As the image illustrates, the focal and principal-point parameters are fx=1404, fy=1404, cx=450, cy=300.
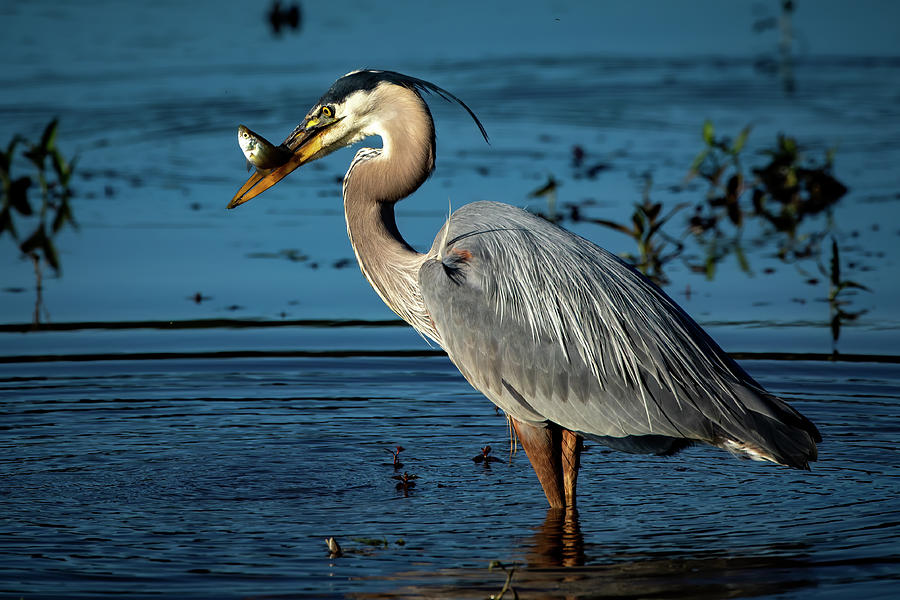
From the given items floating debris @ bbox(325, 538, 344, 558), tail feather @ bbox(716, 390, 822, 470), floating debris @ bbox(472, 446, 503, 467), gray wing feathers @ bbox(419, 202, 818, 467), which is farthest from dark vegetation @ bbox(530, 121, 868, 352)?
floating debris @ bbox(325, 538, 344, 558)

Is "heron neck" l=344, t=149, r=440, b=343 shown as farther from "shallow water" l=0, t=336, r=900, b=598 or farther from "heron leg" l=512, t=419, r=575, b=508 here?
"shallow water" l=0, t=336, r=900, b=598

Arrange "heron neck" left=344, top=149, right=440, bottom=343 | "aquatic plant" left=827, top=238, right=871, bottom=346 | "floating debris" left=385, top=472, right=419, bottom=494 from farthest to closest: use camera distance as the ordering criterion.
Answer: "aquatic plant" left=827, top=238, right=871, bottom=346
"heron neck" left=344, top=149, right=440, bottom=343
"floating debris" left=385, top=472, right=419, bottom=494

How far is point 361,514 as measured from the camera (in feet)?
19.6

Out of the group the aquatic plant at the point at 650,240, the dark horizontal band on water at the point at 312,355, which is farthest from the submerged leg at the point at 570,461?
the aquatic plant at the point at 650,240

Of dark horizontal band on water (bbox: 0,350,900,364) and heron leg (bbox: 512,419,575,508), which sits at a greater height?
dark horizontal band on water (bbox: 0,350,900,364)

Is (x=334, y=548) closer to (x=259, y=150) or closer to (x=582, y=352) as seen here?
(x=582, y=352)

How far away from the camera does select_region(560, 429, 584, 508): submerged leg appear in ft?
20.0

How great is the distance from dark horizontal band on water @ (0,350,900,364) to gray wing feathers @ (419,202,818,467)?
2166 mm

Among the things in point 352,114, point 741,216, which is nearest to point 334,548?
Answer: point 352,114

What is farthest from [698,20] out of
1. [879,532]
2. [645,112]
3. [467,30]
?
[879,532]

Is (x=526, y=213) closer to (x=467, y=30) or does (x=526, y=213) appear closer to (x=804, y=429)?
(x=804, y=429)

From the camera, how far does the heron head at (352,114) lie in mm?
6527

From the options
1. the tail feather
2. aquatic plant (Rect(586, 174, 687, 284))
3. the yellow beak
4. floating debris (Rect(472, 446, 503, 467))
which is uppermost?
the yellow beak

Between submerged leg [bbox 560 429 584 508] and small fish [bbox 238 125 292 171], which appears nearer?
submerged leg [bbox 560 429 584 508]
